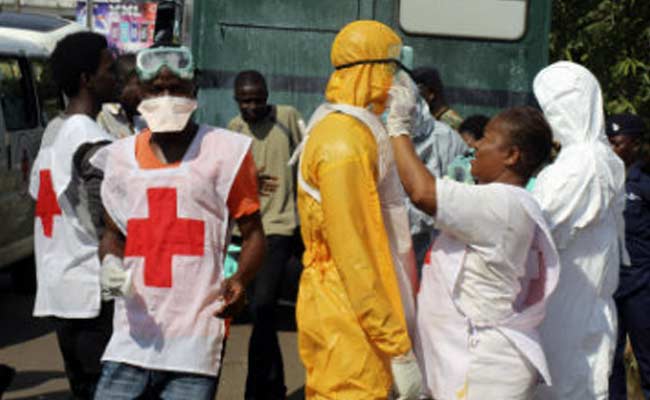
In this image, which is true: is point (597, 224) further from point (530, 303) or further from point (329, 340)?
point (329, 340)

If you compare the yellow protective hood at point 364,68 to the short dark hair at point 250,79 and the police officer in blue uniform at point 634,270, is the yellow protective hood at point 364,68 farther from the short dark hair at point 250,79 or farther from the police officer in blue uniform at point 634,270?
the short dark hair at point 250,79

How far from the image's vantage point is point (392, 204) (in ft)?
12.7

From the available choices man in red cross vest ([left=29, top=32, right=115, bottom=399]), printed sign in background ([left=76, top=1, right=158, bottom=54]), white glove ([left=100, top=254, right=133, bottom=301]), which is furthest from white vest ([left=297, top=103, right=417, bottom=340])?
printed sign in background ([left=76, top=1, right=158, bottom=54])

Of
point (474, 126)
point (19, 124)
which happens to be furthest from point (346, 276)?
point (19, 124)

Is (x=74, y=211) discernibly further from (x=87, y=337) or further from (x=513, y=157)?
(x=513, y=157)

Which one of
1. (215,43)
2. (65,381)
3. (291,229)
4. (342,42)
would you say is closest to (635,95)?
(215,43)

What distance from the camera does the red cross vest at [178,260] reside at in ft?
12.9

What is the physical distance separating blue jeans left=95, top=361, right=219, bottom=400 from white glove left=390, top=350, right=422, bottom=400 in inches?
28.6

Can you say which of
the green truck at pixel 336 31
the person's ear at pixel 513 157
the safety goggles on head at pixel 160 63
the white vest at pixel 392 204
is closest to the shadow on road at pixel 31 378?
the green truck at pixel 336 31

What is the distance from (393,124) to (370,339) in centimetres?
70

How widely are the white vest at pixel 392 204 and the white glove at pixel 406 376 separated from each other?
26 centimetres

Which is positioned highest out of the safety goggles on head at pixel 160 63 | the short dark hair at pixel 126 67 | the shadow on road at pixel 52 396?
→ the safety goggles on head at pixel 160 63

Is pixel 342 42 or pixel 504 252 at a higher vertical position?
pixel 342 42

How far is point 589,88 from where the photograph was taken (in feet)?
14.5
